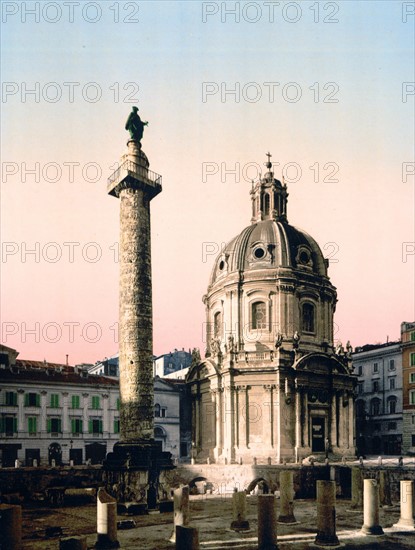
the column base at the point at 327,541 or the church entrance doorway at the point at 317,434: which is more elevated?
the column base at the point at 327,541

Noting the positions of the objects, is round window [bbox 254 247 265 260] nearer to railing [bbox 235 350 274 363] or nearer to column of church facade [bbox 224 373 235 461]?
railing [bbox 235 350 274 363]

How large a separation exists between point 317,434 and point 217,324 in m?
12.9

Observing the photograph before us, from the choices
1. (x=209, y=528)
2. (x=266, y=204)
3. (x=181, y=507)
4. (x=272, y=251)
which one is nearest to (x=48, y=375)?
(x=272, y=251)

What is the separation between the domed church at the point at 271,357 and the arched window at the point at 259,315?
0.08m

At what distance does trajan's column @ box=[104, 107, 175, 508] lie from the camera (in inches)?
1389

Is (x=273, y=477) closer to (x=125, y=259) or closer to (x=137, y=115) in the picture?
(x=125, y=259)

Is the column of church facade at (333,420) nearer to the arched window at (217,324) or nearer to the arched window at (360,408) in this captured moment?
the arched window at (217,324)

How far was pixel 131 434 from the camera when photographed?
3662cm

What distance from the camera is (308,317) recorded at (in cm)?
5441

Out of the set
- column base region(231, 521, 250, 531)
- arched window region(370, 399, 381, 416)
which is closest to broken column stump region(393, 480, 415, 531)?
column base region(231, 521, 250, 531)

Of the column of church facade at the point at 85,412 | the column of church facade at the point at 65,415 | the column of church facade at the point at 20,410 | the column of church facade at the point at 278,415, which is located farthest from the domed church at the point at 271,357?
the column of church facade at the point at 20,410

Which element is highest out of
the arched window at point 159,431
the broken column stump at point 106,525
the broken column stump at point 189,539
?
the broken column stump at point 189,539

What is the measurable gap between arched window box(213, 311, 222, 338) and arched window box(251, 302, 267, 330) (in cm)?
392

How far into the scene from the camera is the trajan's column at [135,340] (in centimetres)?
3528
